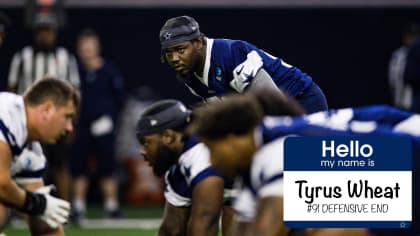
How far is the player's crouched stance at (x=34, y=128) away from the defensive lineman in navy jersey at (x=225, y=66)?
2.00ft

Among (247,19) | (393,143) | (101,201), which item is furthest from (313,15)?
(393,143)

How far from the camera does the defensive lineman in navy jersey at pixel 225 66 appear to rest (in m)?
6.63

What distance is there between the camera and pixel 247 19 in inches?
571

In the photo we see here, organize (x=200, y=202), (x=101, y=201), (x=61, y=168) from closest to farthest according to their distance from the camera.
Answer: (x=200, y=202), (x=61, y=168), (x=101, y=201)

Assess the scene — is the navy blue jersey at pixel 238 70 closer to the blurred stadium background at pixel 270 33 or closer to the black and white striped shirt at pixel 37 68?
the black and white striped shirt at pixel 37 68

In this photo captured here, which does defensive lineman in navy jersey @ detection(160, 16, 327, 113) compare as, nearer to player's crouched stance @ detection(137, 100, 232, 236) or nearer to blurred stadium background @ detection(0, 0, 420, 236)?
player's crouched stance @ detection(137, 100, 232, 236)

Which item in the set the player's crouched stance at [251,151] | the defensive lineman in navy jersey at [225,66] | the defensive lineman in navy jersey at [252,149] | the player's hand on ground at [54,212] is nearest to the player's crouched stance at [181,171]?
the defensive lineman in navy jersey at [225,66]

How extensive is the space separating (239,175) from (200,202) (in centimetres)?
151

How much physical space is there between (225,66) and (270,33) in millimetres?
7923

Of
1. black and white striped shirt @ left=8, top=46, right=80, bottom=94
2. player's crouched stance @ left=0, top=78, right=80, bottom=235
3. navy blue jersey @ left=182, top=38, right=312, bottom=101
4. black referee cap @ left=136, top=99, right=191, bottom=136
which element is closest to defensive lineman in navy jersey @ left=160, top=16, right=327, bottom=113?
navy blue jersey @ left=182, top=38, right=312, bottom=101

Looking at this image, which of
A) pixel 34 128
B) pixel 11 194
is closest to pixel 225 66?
pixel 34 128

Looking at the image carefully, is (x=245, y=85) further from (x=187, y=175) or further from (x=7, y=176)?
(x=7, y=176)

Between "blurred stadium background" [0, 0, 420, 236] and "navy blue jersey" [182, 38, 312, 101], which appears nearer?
"navy blue jersey" [182, 38, 312, 101]

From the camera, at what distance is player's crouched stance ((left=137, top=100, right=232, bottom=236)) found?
6.25m
